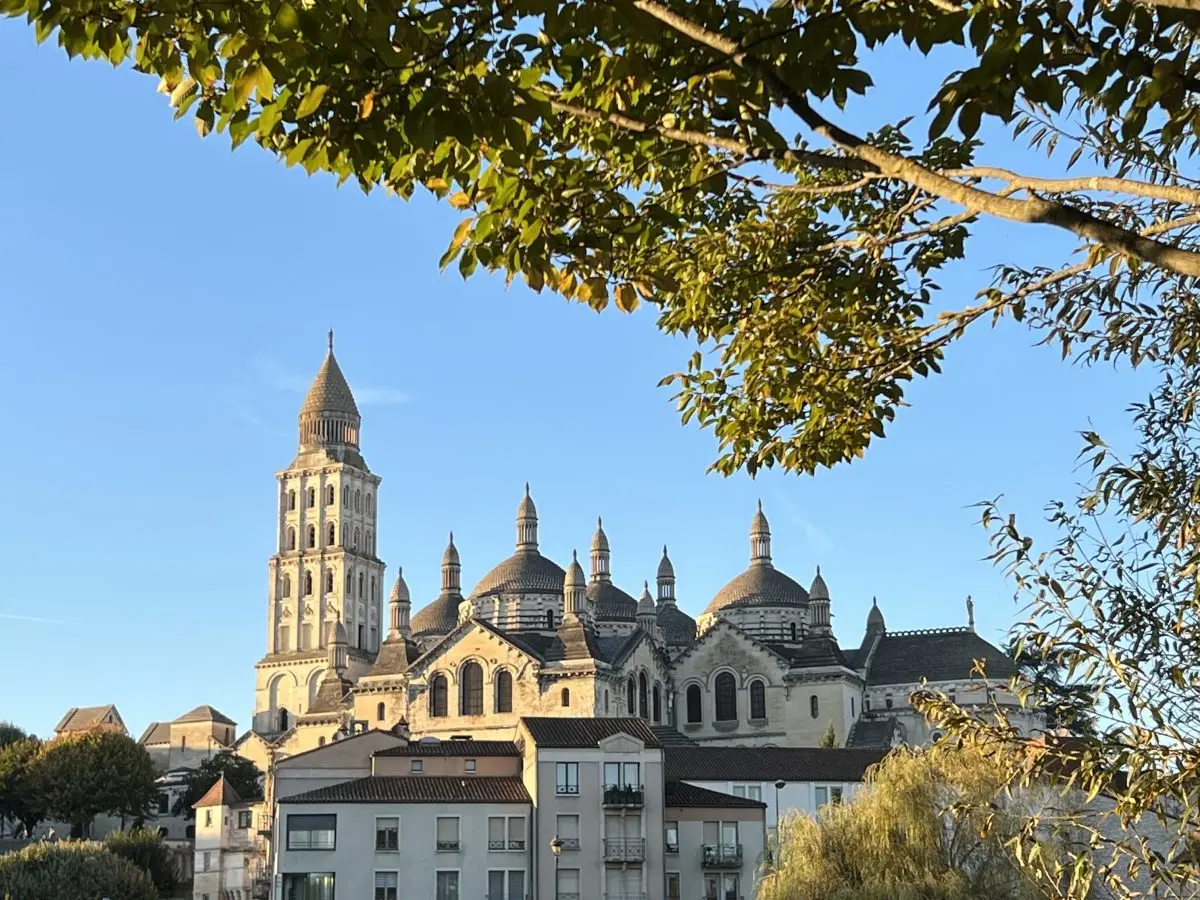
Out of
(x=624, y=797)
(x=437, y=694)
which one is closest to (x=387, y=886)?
(x=624, y=797)

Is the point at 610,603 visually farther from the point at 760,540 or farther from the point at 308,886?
the point at 308,886

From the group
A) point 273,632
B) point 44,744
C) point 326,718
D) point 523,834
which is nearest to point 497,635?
point 326,718

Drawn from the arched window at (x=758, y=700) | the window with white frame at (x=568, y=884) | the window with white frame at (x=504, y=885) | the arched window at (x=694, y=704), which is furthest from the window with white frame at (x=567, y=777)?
the arched window at (x=694, y=704)

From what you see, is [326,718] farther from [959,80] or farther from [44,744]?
[959,80]

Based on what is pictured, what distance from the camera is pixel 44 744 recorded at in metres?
91.4

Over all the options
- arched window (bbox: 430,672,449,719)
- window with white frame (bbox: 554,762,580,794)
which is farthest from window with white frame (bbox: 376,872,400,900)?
arched window (bbox: 430,672,449,719)

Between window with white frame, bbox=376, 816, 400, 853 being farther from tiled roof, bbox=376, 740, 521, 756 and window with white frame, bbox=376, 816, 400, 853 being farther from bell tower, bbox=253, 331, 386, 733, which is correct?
bell tower, bbox=253, 331, 386, 733

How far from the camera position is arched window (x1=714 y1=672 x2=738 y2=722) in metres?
83.2

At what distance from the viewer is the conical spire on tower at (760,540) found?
9456 cm

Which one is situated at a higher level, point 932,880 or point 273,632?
point 273,632

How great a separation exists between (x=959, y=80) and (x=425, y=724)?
7432cm

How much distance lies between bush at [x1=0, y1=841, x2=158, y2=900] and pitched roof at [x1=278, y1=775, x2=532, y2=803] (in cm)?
1485

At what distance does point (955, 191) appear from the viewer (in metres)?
7.18

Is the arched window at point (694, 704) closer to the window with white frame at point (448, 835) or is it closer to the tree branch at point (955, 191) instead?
the window with white frame at point (448, 835)
